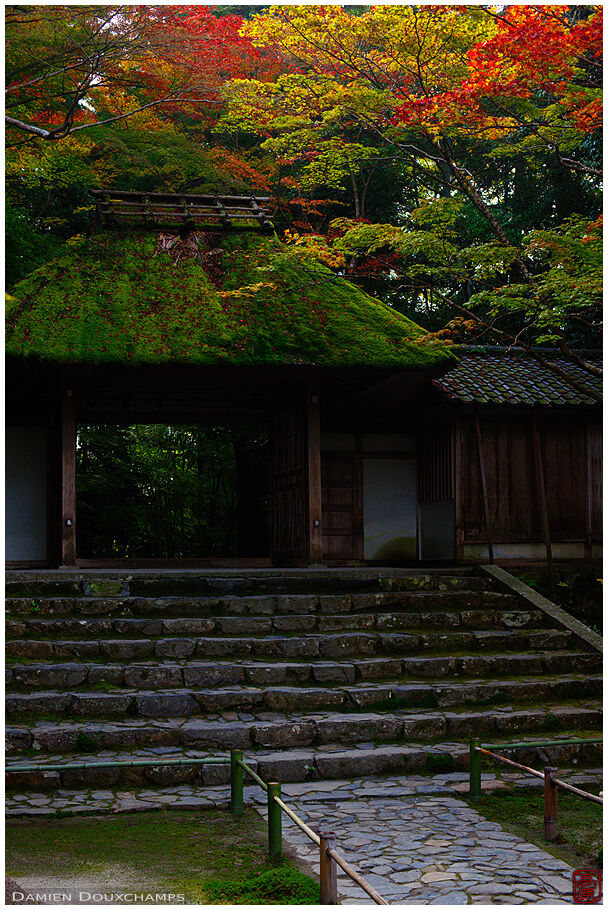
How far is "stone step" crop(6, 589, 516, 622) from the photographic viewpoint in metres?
9.25

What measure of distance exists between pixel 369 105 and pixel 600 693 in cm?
865

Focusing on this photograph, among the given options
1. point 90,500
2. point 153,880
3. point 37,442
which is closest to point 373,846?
point 153,880

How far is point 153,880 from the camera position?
14.9 feet

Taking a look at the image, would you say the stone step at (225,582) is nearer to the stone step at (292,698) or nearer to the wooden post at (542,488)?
the wooden post at (542,488)

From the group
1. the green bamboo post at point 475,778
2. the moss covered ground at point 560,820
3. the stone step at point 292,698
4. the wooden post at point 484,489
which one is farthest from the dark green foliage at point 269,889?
the wooden post at point 484,489

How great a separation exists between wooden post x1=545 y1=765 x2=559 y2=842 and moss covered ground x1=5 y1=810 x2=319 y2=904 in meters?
1.79

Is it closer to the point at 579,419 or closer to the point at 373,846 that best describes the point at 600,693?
the point at 373,846

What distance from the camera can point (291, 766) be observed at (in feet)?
21.9

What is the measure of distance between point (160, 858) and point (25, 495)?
914 centimetres

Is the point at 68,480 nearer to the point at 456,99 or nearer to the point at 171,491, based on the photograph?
the point at 456,99

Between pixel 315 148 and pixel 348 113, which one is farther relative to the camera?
pixel 315 148

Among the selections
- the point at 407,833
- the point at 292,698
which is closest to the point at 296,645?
the point at 292,698

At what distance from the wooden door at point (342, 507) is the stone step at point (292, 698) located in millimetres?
5440

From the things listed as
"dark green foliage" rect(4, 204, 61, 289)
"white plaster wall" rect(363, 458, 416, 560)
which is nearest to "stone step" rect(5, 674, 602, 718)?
"white plaster wall" rect(363, 458, 416, 560)
